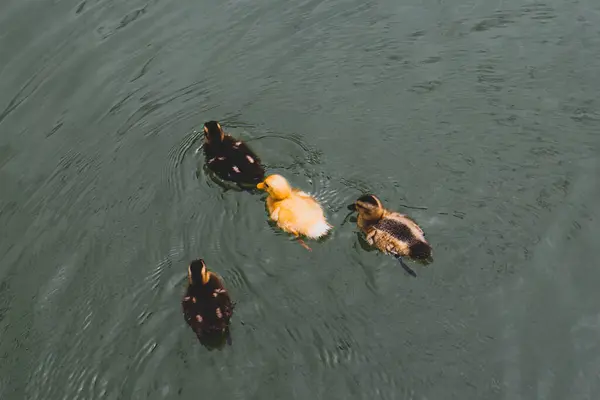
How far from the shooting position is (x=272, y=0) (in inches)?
316

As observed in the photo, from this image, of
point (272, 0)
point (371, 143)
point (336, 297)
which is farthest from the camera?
point (272, 0)

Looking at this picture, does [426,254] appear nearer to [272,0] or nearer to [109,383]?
[109,383]

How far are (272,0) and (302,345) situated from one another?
4200 mm

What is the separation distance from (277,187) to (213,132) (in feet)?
2.82

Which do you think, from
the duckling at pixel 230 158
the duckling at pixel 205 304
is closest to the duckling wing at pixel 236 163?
the duckling at pixel 230 158

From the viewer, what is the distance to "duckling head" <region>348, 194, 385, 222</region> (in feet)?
18.2

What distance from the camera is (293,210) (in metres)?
5.71

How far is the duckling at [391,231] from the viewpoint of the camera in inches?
210

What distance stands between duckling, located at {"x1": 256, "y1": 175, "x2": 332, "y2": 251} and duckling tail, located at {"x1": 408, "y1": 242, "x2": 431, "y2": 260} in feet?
2.17

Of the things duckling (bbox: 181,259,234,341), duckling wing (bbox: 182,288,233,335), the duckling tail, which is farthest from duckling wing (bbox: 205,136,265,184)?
the duckling tail

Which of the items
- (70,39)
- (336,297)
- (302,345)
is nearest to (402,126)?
(336,297)

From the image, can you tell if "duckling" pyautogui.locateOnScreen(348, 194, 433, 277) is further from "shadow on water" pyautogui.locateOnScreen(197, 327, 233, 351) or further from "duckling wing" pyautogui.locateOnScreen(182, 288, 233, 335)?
"shadow on water" pyautogui.locateOnScreen(197, 327, 233, 351)

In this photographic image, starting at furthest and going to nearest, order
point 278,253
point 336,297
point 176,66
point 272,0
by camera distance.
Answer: point 272,0, point 176,66, point 278,253, point 336,297

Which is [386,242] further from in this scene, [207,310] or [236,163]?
[236,163]
